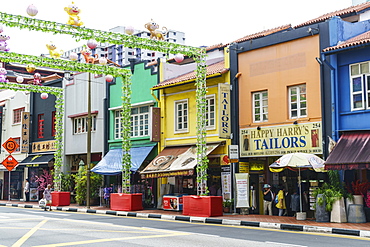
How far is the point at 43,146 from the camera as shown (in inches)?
1371

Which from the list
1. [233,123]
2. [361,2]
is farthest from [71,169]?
[361,2]

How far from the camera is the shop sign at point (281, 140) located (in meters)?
19.8

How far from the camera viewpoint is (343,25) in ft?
65.5

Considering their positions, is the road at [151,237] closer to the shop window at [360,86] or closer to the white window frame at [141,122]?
the shop window at [360,86]

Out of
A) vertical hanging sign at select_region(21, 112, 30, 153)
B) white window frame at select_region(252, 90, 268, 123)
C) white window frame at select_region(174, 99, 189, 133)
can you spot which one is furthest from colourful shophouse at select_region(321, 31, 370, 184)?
vertical hanging sign at select_region(21, 112, 30, 153)

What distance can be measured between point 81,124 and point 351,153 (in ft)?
62.5

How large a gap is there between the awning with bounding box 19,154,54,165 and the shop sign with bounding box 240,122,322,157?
618 inches

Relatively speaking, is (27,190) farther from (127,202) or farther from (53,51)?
(53,51)

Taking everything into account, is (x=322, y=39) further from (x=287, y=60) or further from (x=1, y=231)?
(x=1, y=231)

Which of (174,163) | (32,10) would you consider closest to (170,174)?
(174,163)

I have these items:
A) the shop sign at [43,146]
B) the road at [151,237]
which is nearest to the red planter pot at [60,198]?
the shop sign at [43,146]

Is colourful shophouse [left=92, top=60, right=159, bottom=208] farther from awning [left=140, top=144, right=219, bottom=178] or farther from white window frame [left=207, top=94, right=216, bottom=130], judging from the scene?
white window frame [left=207, top=94, right=216, bottom=130]

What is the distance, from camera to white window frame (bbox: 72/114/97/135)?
31.3m

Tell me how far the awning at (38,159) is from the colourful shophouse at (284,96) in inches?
606
